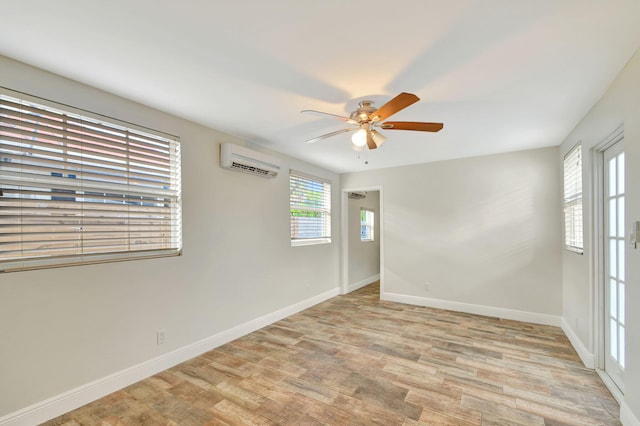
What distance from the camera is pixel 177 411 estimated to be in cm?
210

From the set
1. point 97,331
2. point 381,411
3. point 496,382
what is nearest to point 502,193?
point 496,382

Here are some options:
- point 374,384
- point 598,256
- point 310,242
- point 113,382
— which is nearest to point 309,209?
point 310,242

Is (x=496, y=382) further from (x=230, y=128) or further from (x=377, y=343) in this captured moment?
(x=230, y=128)

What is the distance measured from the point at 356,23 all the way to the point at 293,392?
2633 mm

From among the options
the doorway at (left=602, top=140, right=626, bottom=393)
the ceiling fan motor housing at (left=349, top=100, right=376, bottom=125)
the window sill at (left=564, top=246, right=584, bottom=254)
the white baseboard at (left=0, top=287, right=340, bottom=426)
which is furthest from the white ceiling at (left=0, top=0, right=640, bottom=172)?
the white baseboard at (left=0, top=287, right=340, bottom=426)

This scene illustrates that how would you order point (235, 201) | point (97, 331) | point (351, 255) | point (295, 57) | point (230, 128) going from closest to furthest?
point (295, 57) < point (97, 331) < point (230, 128) < point (235, 201) < point (351, 255)

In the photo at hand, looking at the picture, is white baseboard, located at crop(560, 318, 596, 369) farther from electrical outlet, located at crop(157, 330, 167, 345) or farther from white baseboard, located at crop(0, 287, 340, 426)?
electrical outlet, located at crop(157, 330, 167, 345)

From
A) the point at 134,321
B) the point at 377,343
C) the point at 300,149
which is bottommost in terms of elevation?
the point at 377,343

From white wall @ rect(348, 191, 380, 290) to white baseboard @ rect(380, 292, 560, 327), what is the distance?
3.21ft

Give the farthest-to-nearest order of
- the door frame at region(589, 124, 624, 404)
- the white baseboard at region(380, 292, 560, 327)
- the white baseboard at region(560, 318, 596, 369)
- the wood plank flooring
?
the white baseboard at region(380, 292, 560, 327)
the white baseboard at region(560, 318, 596, 369)
the door frame at region(589, 124, 624, 404)
the wood plank flooring

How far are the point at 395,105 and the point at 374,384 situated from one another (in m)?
2.26

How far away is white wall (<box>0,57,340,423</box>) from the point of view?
6.31ft

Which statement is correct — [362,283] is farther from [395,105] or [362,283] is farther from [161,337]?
[395,105]

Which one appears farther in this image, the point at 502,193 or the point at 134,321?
the point at 502,193
